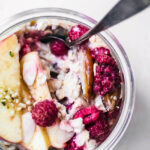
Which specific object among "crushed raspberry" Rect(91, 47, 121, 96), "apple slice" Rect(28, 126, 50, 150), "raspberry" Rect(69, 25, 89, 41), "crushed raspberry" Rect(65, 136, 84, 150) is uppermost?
"raspberry" Rect(69, 25, 89, 41)

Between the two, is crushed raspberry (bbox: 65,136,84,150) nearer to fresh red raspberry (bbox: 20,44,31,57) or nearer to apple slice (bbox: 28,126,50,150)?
apple slice (bbox: 28,126,50,150)

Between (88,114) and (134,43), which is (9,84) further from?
(134,43)

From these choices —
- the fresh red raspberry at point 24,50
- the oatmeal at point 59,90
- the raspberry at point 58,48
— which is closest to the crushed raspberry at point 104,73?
the oatmeal at point 59,90

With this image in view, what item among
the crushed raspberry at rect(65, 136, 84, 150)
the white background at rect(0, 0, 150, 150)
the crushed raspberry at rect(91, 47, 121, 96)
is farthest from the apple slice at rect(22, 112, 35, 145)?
the white background at rect(0, 0, 150, 150)

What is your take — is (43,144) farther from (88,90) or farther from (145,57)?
(145,57)

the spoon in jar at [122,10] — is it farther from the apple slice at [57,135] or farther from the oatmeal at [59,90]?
the apple slice at [57,135]

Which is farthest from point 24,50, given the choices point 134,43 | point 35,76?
point 134,43

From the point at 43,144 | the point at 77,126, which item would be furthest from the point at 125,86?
the point at 43,144
